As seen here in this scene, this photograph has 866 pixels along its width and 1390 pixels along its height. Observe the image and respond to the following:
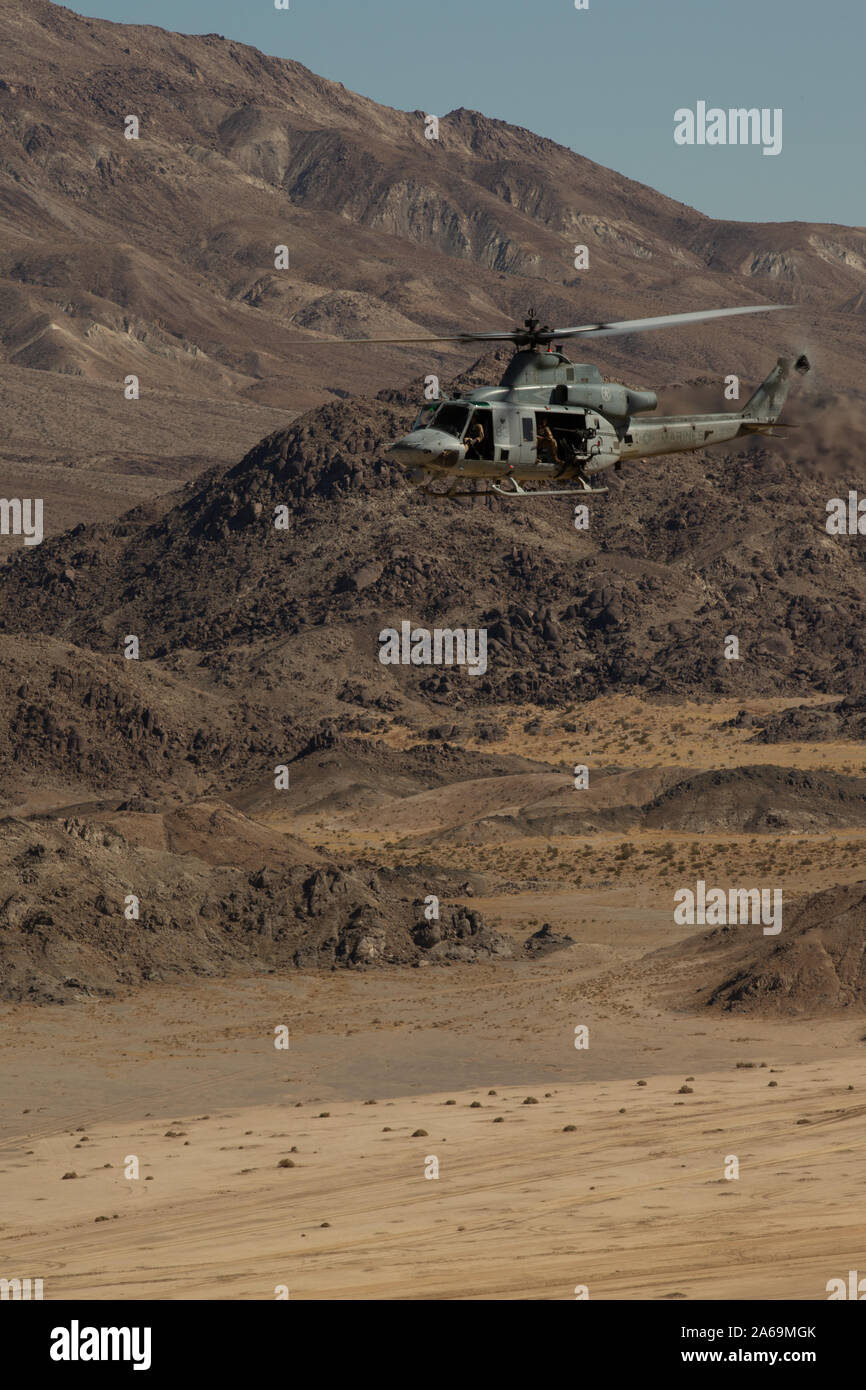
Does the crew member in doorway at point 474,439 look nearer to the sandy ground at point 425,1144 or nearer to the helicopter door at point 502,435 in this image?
the helicopter door at point 502,435

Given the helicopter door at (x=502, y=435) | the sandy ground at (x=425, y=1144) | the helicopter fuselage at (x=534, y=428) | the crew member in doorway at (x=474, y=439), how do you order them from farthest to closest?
the helicopter door at (x=502, y=435)
the crew member in doorway at (x=474, y=439)
the helicopter fuselage at (x=534, y=428)
the sandy ground at (x=425, y=1144)

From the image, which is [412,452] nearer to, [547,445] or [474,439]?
[474,439]

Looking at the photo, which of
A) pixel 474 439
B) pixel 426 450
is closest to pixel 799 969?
pixel 474 439

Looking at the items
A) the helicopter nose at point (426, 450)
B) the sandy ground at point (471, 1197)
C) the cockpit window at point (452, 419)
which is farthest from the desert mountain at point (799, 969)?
the cockpit window at point (452, 419)

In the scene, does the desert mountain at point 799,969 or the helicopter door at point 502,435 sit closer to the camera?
the helicopter door at point 502,435

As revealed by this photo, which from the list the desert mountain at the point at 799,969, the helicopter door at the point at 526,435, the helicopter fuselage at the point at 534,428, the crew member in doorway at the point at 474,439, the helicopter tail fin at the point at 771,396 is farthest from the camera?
the desert mountain at the point at 799,969

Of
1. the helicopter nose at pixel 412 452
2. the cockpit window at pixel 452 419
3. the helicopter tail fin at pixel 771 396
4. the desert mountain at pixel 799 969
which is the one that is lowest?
the desert mountain at pixel 799 969

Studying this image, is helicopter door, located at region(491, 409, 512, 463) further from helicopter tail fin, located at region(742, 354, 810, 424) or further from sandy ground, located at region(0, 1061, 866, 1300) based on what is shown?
sandy ground, located at region(0, 1061, 866, 1300)
